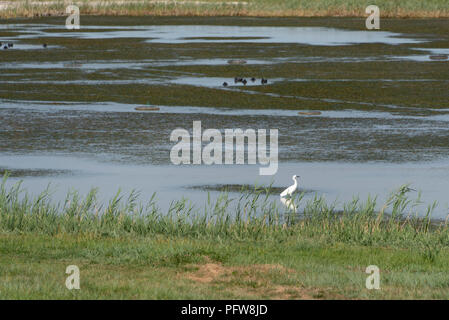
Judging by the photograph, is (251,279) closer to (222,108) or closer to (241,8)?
(222,108)

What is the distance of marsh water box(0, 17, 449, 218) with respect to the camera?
18656 mm

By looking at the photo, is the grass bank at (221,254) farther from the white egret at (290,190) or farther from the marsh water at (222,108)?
the marsh water at (222,108)

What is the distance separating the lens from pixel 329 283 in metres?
10.8

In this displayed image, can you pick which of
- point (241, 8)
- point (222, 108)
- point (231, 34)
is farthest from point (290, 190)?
point (241, 8)

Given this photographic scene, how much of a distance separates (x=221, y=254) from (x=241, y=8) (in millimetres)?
64431

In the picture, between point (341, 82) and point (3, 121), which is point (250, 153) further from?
point (341, 82)

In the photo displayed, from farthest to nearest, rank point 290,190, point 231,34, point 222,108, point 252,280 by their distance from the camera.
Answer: point 231,34 < point 222,108 < point 290,190 < point 252,280

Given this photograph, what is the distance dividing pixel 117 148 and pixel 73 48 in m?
26.4

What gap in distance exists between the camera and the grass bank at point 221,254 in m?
10.6

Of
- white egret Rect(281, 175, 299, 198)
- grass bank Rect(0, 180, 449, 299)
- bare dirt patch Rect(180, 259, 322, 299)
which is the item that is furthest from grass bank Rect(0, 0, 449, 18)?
bare dirt patch Rect(180, 259, 322, 299)

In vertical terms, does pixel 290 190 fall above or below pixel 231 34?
below

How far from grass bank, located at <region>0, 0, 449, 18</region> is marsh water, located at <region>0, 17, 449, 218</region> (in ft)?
57.5

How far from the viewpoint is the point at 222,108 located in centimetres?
2820

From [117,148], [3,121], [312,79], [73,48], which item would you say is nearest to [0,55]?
[73,48]
